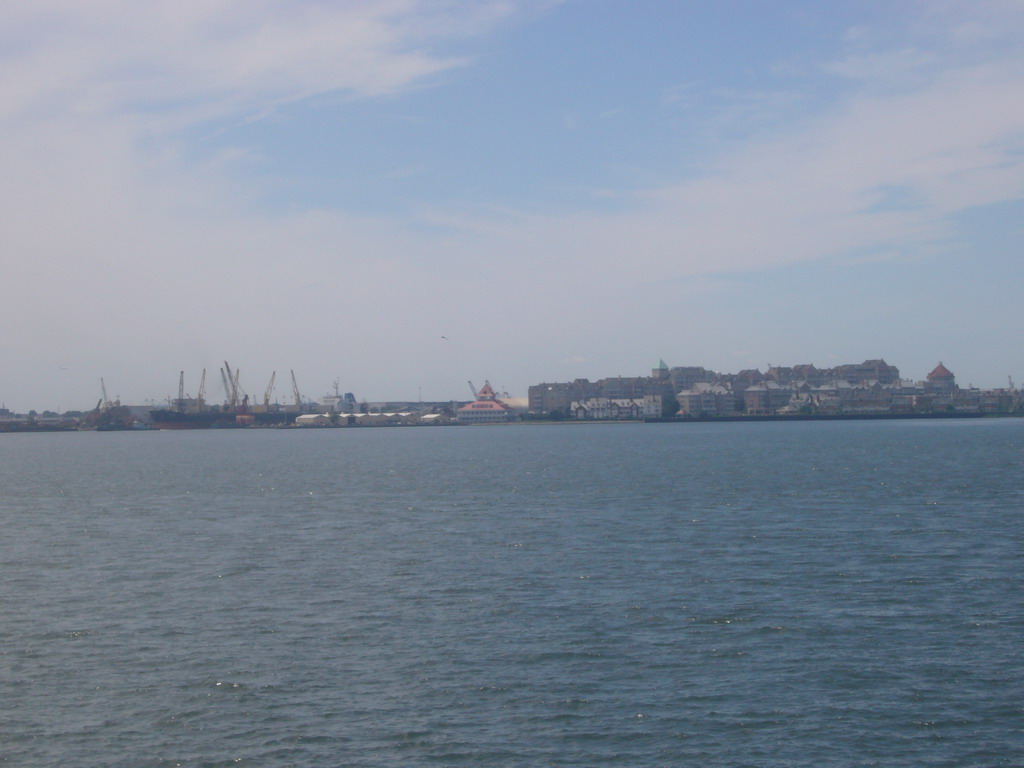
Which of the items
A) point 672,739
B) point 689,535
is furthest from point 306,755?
point 689,535

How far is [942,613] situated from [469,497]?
3451 cm

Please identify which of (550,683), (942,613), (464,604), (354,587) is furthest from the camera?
(354,587)

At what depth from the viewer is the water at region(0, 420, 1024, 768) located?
17.2 meters

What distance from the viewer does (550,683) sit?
65.6 feet

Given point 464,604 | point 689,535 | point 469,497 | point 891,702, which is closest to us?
point 891,702

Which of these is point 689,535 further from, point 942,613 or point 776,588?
point 942,613

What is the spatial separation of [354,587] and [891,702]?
15490 millimetres

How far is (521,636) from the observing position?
23453 millimetres

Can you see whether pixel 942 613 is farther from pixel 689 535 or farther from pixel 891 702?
pixel 689 535

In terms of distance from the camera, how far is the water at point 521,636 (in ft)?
56.3

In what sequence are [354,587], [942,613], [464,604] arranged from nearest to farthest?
[942,613] → [464,604] → [354,587]

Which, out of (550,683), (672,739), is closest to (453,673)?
(550,683)

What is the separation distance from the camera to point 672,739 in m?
17.2

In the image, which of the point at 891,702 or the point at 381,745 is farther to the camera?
the point at 891,702
